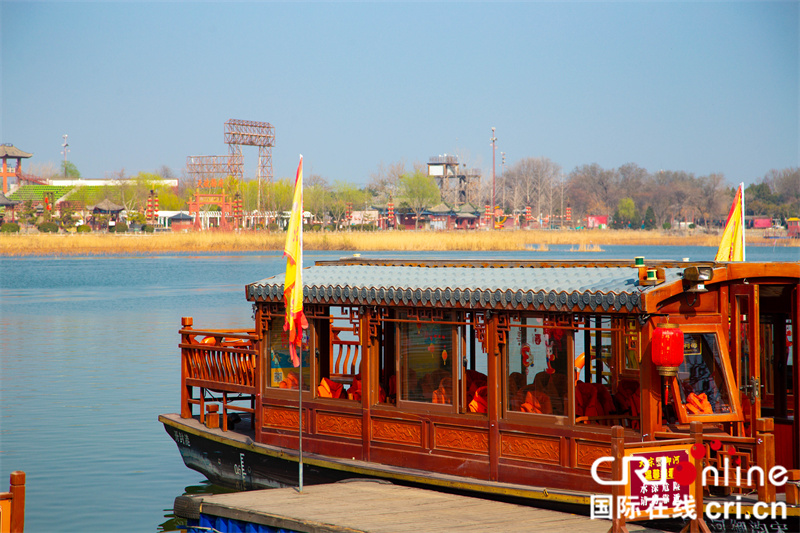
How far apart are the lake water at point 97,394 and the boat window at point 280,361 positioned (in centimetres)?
236

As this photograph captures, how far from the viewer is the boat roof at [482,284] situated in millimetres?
7469

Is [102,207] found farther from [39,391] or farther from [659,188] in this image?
[39,391]

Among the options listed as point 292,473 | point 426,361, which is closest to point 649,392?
point 426,361

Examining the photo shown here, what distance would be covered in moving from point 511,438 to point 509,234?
49127 millimetres

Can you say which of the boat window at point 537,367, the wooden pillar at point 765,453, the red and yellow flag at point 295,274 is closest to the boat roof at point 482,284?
the boat window at point 537,367

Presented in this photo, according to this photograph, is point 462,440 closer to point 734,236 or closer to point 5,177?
point 734,236

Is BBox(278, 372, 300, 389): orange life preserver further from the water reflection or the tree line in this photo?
the tree line

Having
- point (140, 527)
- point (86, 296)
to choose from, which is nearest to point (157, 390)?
point (140, 527)

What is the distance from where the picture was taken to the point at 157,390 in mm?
18250

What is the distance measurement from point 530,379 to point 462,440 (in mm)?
896

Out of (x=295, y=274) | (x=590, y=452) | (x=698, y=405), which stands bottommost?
(x=590, y=452)

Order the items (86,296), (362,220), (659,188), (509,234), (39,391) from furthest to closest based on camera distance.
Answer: (659,188), (362,220), (509,234), (86,296), (39,391)

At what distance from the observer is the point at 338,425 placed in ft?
30.3

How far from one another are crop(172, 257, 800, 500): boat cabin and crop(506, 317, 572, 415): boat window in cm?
1
